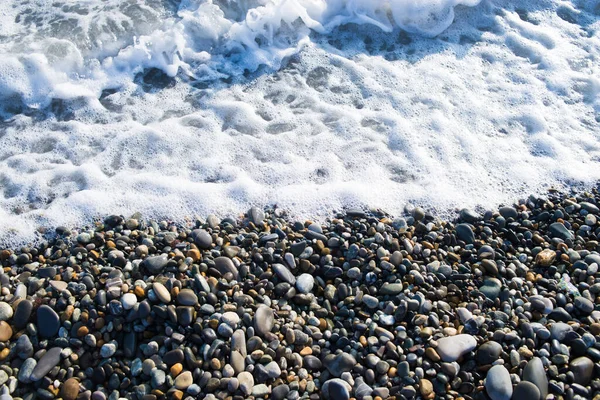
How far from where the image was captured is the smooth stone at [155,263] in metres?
3.08

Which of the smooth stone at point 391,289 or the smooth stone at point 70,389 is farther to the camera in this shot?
the smooth stone at point 391,289

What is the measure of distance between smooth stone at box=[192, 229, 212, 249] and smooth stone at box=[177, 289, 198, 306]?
0.44m

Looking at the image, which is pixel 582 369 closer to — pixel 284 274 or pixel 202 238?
pixel 284 274

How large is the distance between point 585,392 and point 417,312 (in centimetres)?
86

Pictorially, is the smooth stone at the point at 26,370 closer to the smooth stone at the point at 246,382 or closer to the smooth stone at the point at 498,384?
the smooth stone at the point at 246,382

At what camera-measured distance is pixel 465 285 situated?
316 cm

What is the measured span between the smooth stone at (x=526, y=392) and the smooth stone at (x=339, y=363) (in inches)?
30.5

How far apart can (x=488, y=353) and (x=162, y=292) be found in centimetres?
168

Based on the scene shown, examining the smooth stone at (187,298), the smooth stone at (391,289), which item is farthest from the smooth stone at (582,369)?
the smooth stone at (187,298)

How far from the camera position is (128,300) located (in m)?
2.85

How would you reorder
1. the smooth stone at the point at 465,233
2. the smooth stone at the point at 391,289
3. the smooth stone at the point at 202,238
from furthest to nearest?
1. the smooth stone at the point at 465,233
2. the smooth stone at the point at 202,238
3. the smooth stone at the point at 391,289

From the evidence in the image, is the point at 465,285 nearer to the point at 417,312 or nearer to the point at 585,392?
the point at 417,312

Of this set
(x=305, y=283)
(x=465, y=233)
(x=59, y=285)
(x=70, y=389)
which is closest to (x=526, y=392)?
(x=465, y=233)

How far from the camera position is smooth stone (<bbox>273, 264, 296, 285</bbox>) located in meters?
3.13
